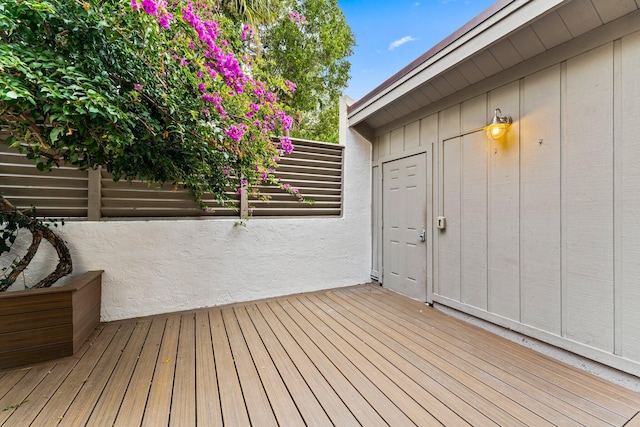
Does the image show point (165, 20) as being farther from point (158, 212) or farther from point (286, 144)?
point (158, 212)

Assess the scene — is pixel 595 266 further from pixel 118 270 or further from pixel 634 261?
pixel 118 270

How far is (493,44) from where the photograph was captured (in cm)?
232

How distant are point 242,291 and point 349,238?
174 centimetres

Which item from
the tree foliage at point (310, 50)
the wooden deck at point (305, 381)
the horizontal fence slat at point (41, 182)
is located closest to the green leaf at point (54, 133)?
the wooden deck at point (305, 381)

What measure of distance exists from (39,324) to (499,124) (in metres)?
4.16

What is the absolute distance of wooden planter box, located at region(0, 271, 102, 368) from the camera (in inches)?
79.5

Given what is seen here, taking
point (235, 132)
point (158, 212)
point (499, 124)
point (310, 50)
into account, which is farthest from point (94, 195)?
point (310, 50)

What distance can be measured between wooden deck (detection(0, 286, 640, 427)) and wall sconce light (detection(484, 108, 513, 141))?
191cm

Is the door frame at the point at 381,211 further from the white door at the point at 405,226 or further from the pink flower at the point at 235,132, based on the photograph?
the pink flower at the point at 235,132

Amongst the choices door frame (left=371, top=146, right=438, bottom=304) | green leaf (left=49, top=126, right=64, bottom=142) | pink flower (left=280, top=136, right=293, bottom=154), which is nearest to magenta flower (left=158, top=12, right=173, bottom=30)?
green leaf (left=49, top=126, right=64, bottom=142)

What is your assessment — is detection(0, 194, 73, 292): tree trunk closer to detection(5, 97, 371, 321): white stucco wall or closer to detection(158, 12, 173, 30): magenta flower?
detection(5, 97, 371, 321): white stucco wall

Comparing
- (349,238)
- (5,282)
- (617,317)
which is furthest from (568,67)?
(5,282)

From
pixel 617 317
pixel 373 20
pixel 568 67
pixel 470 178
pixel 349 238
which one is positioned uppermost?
pixel 373 20

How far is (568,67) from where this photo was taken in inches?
85.0
